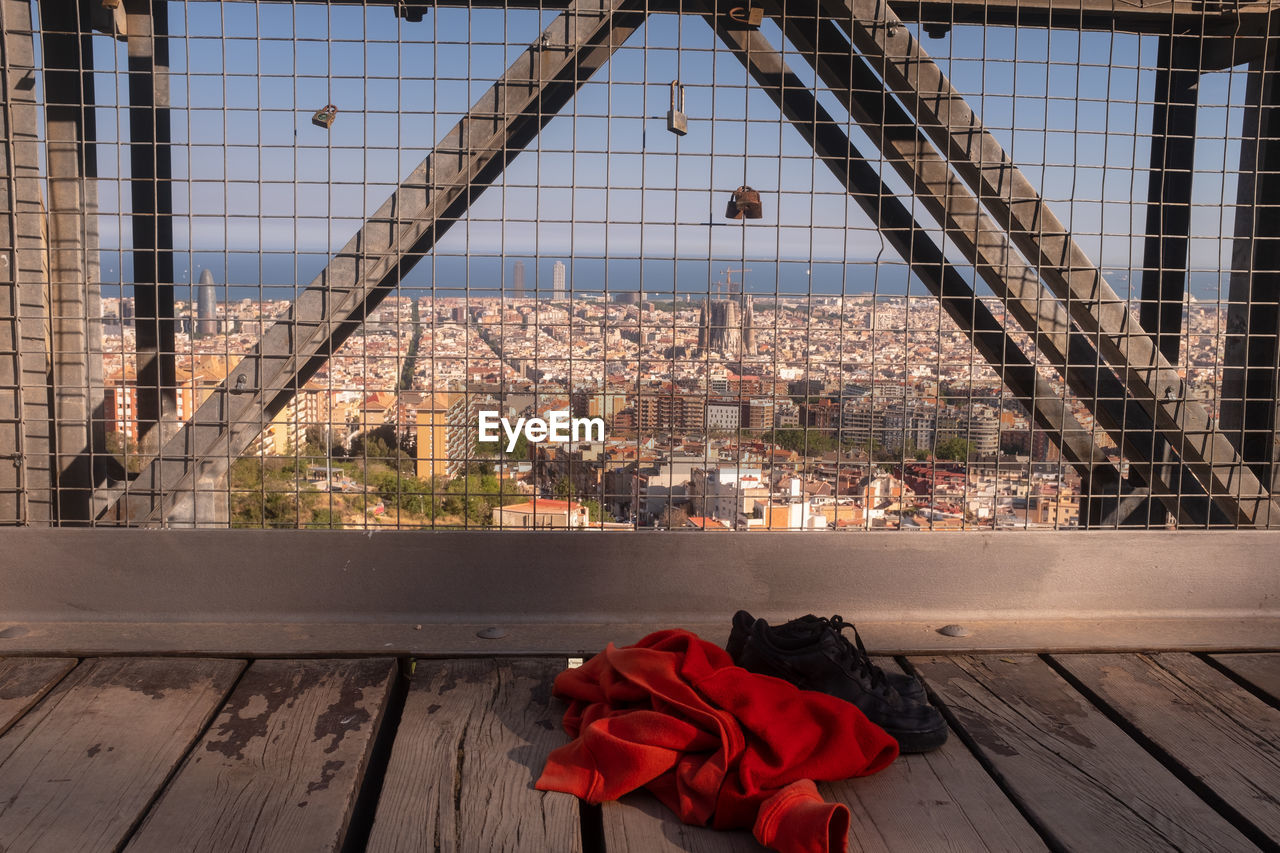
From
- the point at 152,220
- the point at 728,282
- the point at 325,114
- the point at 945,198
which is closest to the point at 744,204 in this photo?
the point at 728,282

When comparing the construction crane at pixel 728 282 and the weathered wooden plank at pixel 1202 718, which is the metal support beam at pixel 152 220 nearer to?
the construction crane at pixel 728 282

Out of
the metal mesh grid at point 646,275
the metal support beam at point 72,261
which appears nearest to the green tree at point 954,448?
the metal mesh grid at point 646,275

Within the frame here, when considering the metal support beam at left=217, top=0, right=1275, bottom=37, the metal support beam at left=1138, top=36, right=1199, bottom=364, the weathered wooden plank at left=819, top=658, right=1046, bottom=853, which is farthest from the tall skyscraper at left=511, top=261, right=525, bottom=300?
the metal support beam at left=1138, top=36, right=1199, bottom=364

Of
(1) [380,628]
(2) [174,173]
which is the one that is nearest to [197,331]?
(2) [174,173]

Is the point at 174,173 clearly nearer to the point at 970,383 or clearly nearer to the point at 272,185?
the point at 272,185

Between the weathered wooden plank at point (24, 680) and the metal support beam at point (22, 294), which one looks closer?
the weathered wooden plank at point (24, 680)

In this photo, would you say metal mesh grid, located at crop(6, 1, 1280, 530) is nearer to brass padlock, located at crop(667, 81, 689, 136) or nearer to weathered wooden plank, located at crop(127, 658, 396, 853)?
brass padlock, located at crop(667, 81, 689, 136)

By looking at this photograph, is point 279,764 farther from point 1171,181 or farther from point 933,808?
point 1171,181
